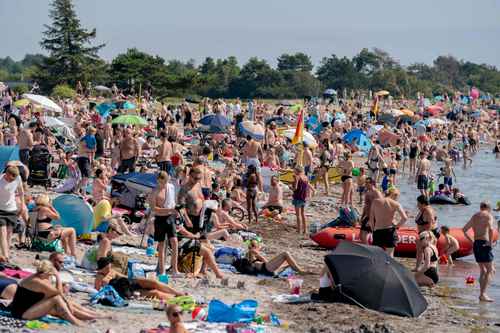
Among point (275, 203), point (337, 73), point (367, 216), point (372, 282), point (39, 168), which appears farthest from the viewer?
point (337, 73)

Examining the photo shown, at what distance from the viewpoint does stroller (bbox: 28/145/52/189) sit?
16656 millimetres

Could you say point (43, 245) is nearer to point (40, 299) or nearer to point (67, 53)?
point (40, 299)

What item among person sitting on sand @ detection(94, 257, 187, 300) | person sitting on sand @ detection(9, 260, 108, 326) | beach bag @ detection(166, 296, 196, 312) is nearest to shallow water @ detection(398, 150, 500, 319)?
beach bag @ detection(166, 296, 196, 312)

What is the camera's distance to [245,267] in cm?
1216

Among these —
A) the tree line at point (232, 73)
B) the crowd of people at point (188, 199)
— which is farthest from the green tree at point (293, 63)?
the crowd of people at point (188, 199)

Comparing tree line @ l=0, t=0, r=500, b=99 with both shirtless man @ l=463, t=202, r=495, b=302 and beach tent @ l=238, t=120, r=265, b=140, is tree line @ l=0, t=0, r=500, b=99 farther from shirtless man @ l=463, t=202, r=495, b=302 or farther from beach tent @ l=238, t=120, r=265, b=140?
shirtless man @ l=463, t=202, r=495, b=302

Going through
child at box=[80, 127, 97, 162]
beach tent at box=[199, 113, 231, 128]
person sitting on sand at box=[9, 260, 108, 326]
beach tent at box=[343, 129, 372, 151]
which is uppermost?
beach tent at box=[199, 113, 231, 128]

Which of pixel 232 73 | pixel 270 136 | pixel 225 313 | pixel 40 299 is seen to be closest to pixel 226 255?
pixel 225 313

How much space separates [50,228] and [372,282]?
12.7 ft

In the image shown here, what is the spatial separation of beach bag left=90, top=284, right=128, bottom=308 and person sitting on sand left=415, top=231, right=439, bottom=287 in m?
4.68

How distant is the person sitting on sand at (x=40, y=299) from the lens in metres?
8.45

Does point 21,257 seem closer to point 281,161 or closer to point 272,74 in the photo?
point 281,161

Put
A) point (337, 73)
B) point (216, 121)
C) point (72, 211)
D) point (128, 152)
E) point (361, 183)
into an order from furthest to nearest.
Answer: point (337, 73) → point (216, 121) → point (361, 183) → point (128, 152) → point (72, 211)

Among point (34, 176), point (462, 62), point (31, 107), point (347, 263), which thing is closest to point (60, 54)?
point (31, 107)
